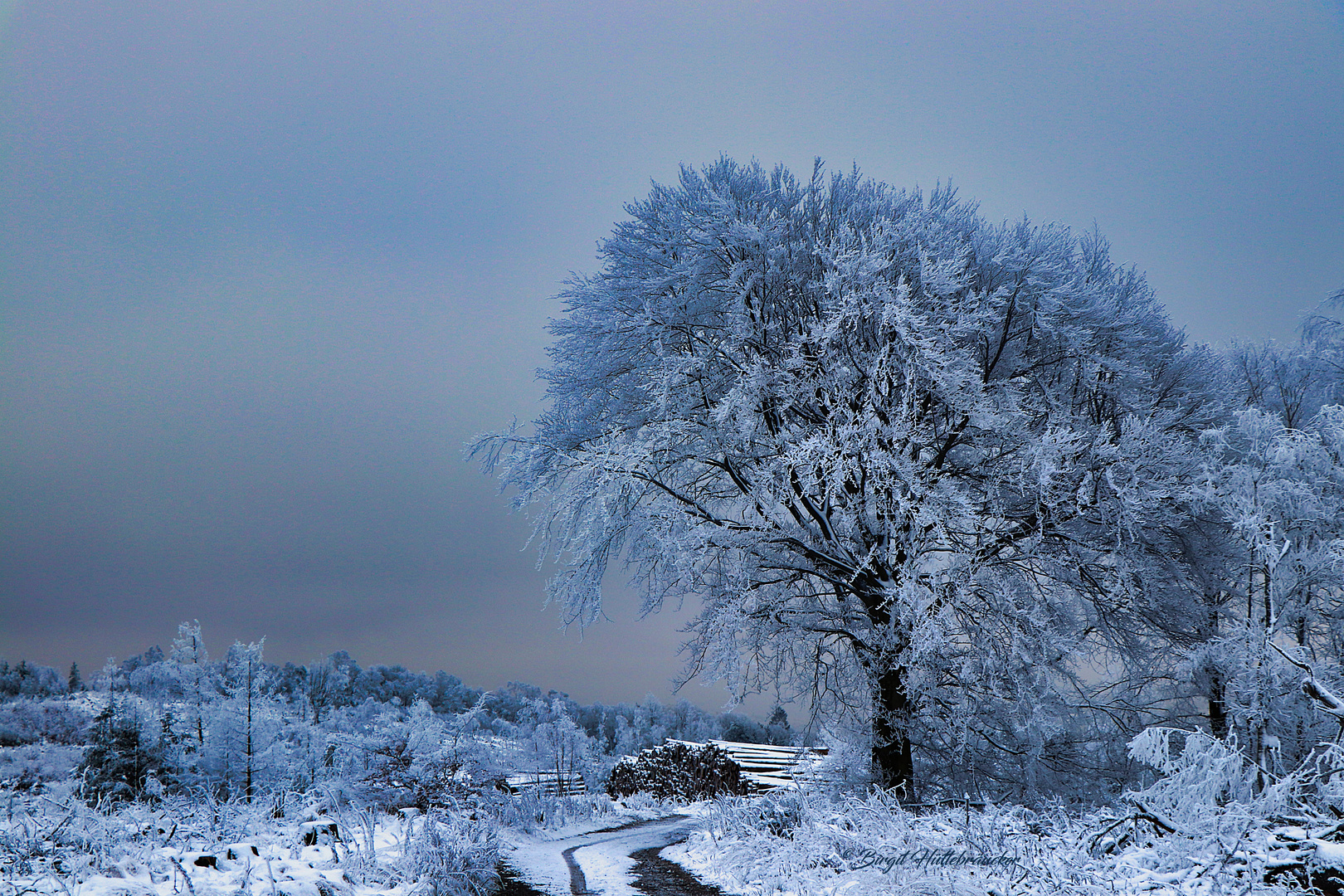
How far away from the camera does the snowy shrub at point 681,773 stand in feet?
65.7

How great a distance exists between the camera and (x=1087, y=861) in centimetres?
507

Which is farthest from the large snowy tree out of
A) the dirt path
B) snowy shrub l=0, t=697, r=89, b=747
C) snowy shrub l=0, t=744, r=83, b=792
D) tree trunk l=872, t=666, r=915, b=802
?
snowy shrub l=0, t=697, r=89, b=747

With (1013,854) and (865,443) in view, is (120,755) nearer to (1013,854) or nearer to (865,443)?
(865,443)

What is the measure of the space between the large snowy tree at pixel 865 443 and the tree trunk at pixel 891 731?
4 centimetres

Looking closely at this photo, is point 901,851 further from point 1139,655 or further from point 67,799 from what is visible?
point 1139,655

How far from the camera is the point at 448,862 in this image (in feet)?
22.7

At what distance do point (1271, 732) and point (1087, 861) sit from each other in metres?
8.06

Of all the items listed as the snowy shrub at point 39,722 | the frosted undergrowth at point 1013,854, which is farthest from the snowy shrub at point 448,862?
the snowy shrub at point 39,722

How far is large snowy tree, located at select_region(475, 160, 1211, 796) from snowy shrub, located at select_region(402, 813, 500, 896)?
12.1 ft

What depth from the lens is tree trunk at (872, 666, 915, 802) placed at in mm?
10344

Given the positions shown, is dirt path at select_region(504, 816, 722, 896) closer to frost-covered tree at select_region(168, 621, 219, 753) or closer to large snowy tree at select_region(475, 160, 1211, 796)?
large snowy tree at select_region(475, 160, 1211, 796)

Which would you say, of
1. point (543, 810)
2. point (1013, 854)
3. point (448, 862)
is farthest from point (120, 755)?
point (1013, 854)

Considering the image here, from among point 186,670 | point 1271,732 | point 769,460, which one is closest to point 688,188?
point 769,460

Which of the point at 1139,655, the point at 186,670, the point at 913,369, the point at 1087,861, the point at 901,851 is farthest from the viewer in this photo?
the point at 186,670
